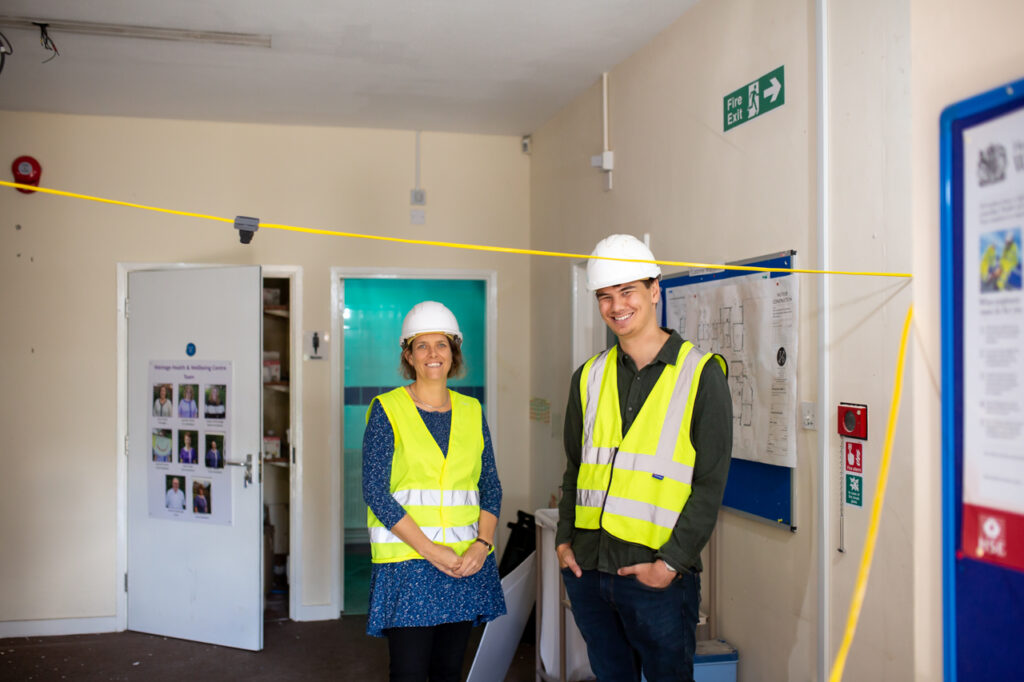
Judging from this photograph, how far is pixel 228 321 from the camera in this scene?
4160 mm

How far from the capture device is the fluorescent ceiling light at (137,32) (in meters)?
3.11

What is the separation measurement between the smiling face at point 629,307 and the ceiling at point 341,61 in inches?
55.6

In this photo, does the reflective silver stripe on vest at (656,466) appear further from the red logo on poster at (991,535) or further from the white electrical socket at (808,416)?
the red logo on poster at (991,535)

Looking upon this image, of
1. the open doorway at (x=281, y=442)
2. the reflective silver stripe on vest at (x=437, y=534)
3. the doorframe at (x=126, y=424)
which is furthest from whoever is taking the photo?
the open doorway at (x=281, y=442)

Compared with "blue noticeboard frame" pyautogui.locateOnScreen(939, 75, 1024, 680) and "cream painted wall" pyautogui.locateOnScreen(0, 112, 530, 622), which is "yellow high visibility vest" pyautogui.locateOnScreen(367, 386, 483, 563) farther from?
"cream painted wall" pyautogui.locateOnScreen(0, 112, 530, 622)

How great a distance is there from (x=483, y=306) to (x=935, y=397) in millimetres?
3519

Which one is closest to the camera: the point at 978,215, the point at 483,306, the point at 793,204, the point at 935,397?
the point at 978,215

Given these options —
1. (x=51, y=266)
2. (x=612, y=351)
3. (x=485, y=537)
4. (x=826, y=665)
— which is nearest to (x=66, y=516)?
(x=51, y=266)

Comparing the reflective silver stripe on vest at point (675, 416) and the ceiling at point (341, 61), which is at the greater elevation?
the ceiling at point (341, 61)

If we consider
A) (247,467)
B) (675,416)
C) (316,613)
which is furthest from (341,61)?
(316,613)

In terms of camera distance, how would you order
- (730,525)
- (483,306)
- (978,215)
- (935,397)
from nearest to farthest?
(978,215) < (935,397) < (730,525) < (483,306)

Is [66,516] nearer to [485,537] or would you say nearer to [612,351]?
[485,537]

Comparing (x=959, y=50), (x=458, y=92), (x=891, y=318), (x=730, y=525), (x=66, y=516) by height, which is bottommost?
(x=66, y=516)

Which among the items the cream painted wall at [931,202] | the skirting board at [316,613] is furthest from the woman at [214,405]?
the cream painted wall at [931,202]
